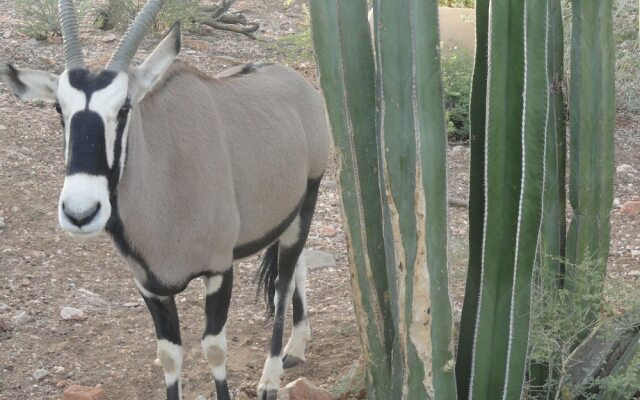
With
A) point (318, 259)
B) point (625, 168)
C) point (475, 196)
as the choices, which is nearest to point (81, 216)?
point (475, 196)

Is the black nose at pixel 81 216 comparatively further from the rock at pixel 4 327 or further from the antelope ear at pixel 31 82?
the rock at pixel 4 327

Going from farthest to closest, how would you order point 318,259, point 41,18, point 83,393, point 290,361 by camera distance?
point 41,18, point 318,259, point 290,361, point 83,393

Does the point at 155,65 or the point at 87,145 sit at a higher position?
the point at 155,65

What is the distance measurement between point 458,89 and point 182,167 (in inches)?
194

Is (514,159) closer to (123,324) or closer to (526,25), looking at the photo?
(526,25)

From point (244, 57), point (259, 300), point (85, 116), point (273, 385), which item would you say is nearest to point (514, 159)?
point (85, 116)

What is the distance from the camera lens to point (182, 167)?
4254 mm

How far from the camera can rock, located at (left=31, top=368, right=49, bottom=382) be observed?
16.6ft

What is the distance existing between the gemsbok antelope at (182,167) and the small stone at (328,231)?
1.80 metres

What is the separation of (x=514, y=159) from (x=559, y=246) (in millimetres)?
1086

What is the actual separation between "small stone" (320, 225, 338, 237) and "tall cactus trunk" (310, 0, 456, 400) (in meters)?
3.60

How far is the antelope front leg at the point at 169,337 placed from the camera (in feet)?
14.4

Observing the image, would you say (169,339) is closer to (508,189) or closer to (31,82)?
(31,82)

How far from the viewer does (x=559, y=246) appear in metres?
4.12
